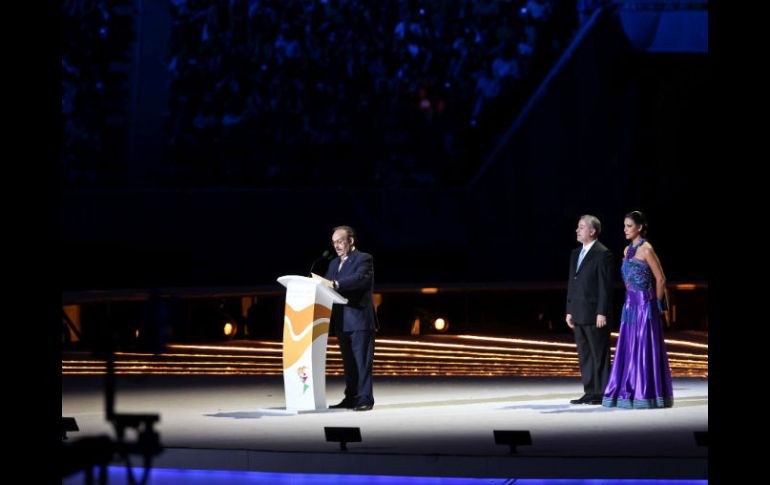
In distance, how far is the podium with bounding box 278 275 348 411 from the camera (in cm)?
937

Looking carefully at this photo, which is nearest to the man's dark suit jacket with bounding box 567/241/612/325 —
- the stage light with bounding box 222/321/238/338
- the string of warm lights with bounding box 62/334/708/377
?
the string of warm lights with bounding box 62/334/708/377

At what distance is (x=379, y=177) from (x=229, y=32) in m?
3.10

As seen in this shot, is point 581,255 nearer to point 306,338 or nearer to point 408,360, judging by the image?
point 306,338

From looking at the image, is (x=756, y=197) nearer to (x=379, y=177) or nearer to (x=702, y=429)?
(x=702, y=429)

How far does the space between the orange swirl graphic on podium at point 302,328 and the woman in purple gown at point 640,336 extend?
6.69 feet

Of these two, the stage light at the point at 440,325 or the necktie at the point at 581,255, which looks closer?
the necktie at the point at 581,255

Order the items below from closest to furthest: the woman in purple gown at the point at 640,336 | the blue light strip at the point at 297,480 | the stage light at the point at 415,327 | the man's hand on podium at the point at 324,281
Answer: the blue light strip at the point at 297,480
the man's hand on podium at the point at 324,281
the woman in purple gown at the point at 640,336
the stage light at the point at 415,327

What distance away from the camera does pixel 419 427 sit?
29.3 feet

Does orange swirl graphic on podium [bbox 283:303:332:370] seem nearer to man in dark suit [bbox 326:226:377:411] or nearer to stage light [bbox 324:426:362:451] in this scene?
man in dark suit [bbox 326:226:377:411]

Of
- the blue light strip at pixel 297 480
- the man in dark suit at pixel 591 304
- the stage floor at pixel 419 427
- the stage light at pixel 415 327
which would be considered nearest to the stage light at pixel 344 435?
the stage floor at pixel 419 427

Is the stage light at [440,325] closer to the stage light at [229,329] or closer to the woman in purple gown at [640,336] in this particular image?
the stage light at [229,329]

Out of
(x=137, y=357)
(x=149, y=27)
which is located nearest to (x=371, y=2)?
(x=149, y=27)

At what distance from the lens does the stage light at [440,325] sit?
17.4m

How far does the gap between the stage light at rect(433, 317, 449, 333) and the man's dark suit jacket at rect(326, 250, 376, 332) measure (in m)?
7.82
